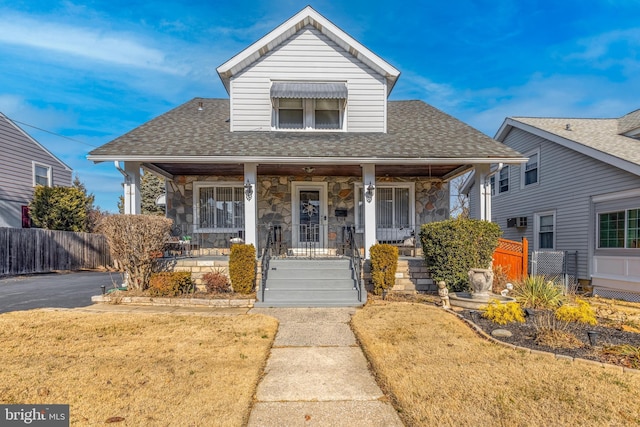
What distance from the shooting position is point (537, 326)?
16.3ft

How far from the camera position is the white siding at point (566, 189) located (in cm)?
1027

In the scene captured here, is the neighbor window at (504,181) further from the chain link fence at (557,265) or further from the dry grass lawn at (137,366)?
the dry grass lawn at (137,366)

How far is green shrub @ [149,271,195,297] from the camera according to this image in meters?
7.40

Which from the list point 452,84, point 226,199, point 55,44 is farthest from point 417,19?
point 55,44

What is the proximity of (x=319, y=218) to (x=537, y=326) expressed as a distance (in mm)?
6974

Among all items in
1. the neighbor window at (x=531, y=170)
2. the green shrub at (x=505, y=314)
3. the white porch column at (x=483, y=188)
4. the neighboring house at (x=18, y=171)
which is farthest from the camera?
the neighboring house at (x=18, y=171)

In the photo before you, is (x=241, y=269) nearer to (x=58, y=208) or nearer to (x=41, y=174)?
(x=58, y=208)

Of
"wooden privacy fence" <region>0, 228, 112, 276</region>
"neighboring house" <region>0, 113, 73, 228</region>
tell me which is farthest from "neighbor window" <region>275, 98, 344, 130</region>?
"neighboring house" <region>0, 113, 73, 228</region>

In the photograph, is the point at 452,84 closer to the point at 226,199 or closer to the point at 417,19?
the point at 417,19

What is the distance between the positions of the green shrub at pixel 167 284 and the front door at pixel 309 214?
12.7 ft

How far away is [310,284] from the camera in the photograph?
7965 mm

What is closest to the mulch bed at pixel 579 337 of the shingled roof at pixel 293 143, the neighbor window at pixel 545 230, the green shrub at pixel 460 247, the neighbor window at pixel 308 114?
the green shrub at pixel 460 247

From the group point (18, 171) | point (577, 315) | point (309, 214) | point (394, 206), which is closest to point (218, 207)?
point (309, 214)

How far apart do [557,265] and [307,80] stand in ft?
32.6
